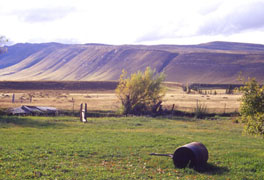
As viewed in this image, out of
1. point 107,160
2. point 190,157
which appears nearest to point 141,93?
point 107,160

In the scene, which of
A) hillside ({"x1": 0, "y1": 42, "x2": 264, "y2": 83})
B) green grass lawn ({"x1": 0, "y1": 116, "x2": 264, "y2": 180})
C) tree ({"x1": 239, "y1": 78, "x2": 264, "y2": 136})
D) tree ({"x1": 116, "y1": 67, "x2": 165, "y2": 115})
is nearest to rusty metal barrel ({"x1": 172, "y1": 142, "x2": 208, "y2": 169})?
green grass lawn ({"x1": 0, "y1": 116, "x2": 264, "y2": 180})

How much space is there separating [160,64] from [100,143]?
15679 cm

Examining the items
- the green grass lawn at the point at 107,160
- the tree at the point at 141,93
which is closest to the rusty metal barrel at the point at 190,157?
the green grass lawn at the point at 107,160

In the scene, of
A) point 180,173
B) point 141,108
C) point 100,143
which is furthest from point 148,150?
point 141,108

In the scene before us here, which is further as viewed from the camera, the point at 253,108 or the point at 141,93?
the point at 141,93

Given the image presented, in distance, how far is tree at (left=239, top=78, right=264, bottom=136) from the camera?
13.1 m

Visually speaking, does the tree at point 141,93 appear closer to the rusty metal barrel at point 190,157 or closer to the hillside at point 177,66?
the rusty metal barrel at point 190,157

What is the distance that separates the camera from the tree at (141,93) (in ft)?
120

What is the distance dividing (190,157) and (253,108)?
3.70m

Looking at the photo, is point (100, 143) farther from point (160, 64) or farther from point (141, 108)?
point (160, 64)

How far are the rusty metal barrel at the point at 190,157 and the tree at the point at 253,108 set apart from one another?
286cm

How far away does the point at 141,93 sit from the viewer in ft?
124

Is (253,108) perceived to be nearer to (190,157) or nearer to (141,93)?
(190,157)

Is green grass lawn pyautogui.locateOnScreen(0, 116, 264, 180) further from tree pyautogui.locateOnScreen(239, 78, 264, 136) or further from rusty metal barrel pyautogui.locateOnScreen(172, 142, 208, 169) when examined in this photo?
tree pyautogui.locateOnScreen(239, 78, 264, 136)
